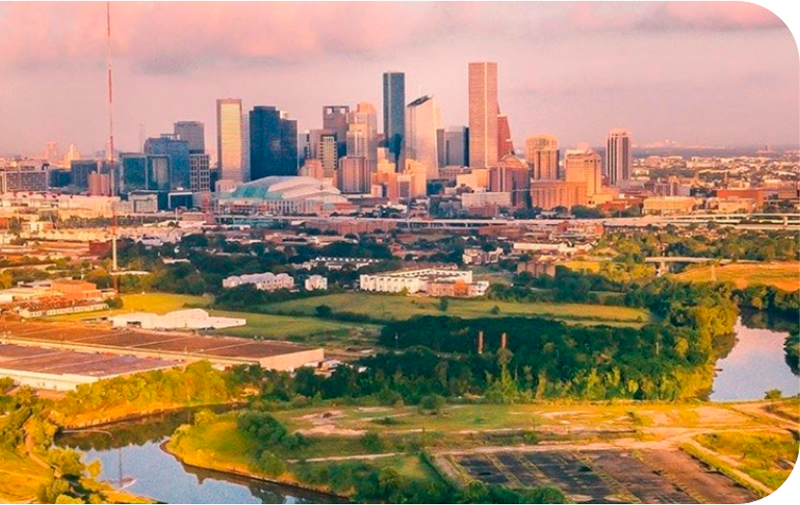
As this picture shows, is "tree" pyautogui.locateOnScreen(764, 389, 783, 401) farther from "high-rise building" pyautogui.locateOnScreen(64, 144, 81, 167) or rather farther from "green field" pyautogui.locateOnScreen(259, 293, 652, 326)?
"high-rise building" pyautogui.locateOnScreen(64, 144, 81, 167)

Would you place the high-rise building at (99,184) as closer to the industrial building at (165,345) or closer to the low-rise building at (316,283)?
the low-rise building at (316,283)

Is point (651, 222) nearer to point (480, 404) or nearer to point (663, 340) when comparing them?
point (663, 340)

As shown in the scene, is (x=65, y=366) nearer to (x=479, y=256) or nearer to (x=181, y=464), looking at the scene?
(x=181, y=464)

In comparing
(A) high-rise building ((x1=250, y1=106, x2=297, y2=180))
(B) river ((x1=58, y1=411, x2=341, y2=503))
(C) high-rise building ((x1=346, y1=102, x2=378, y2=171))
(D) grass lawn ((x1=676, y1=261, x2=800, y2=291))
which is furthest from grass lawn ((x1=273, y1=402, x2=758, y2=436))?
(A) high-rise building ((x1=250, y1=106, x2=297, y2=180))

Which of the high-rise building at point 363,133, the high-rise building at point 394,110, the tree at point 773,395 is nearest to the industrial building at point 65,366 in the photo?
the tree at point 773,395

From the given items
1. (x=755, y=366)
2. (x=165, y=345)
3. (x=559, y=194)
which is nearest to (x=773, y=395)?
(x=755, y=366)

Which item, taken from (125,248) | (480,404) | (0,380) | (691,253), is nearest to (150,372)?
(0,380)
